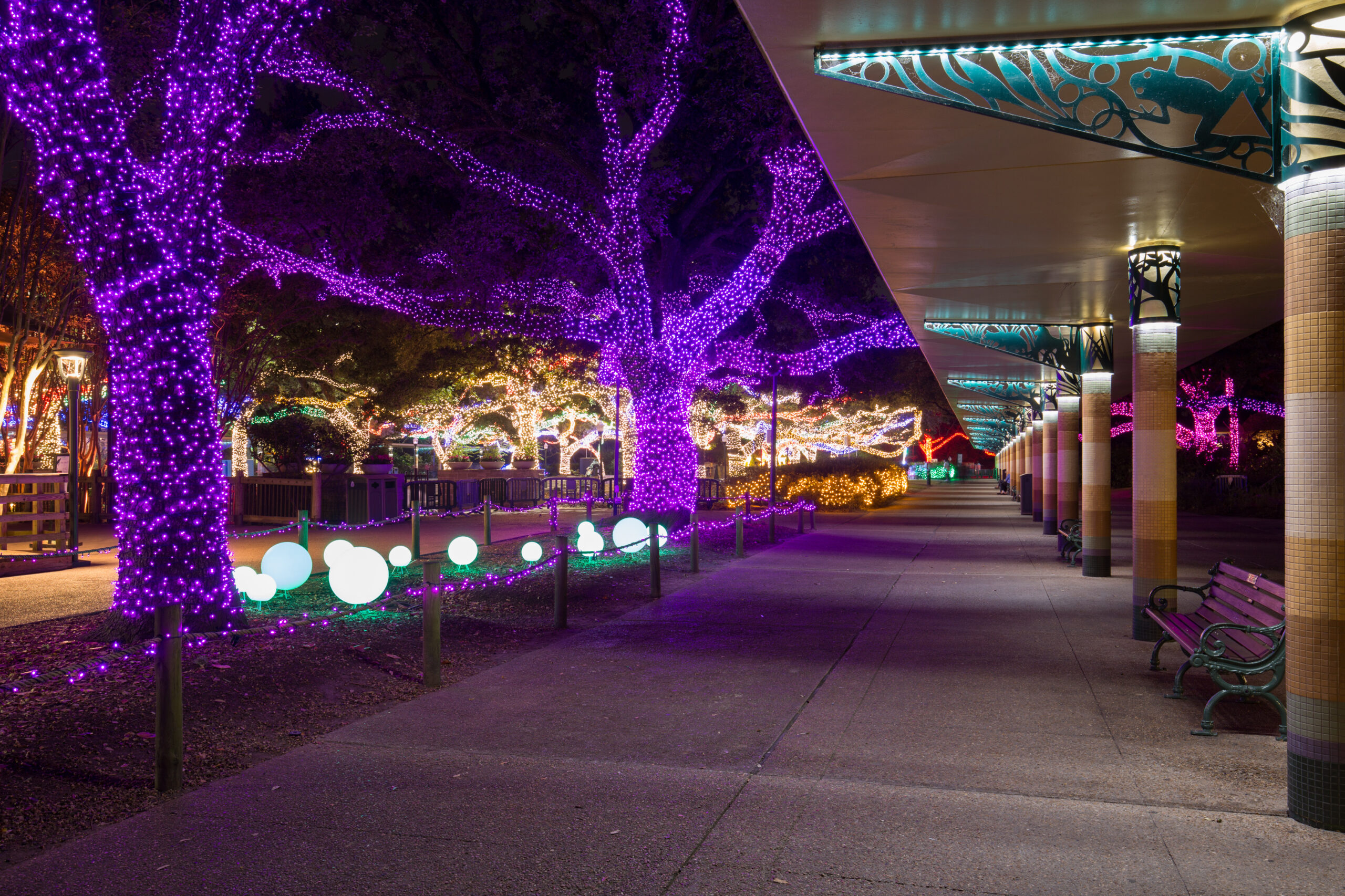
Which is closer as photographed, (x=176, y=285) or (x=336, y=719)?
(x=336, y=719)

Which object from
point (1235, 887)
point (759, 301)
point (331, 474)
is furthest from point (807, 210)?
point (1235, 887)

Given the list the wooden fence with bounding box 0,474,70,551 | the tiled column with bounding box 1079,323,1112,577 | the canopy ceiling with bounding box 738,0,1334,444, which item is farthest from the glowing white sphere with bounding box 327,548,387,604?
the tiled column with bounding box 1079,323,1112,577

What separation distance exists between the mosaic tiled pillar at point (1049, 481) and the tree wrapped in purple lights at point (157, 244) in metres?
18.5

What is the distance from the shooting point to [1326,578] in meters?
4.77

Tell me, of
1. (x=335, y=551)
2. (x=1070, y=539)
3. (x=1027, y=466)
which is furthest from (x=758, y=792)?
(x=1027, y=466)

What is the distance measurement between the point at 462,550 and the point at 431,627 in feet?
22.6

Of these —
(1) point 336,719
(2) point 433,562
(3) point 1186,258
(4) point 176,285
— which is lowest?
(1) point 336,719

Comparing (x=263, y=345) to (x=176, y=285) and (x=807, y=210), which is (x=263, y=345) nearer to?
(x=807, y=210)

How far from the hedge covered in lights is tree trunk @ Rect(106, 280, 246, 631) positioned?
2487 centimetres

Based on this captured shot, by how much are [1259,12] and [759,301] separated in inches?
711

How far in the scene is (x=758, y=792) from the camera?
5066 millimetres

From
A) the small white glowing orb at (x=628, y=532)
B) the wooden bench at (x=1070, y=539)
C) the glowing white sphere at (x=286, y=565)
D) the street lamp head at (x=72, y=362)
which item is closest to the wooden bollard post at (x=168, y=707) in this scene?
the glowing white sphere at (x=286, y=565)

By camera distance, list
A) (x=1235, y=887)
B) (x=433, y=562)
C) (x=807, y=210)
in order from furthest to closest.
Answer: (x=807, y=210) < (x=433, y=562) < (x=1235, y=887)

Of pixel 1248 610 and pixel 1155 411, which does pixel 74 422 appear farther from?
pixel 1248 610
